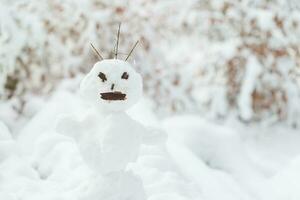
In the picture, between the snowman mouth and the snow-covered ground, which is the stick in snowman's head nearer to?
the snowman mouth

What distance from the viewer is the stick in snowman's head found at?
181cm

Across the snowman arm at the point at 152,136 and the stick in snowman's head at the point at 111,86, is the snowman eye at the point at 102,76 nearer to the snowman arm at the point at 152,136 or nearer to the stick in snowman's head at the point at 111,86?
the stick in snowman's head at the point at 111,86

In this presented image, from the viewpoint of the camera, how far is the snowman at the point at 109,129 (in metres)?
1.80

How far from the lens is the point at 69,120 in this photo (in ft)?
6.14

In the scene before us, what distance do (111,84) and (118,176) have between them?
1.06ft

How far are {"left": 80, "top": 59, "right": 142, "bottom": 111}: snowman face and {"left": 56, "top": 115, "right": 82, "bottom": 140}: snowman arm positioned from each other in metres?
0.10

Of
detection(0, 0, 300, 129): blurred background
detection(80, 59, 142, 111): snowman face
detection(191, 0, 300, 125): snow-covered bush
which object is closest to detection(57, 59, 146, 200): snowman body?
detection(80, 59, 142, 111): snowman face

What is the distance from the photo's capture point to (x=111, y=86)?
5.94 ft

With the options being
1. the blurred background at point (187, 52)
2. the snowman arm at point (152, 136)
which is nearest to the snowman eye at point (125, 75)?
the snowman arm at point (152, 136)

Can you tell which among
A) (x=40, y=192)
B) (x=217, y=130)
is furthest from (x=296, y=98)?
(x=40, y=192)

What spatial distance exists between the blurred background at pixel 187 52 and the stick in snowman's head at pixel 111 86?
2.53 meters

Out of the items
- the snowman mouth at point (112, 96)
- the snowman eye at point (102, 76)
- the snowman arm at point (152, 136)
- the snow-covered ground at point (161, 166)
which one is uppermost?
the snowman eye at point (102, 76)

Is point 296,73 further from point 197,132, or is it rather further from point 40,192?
point 40,192

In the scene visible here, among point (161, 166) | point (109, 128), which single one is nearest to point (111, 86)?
point (109, 128)
